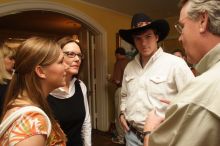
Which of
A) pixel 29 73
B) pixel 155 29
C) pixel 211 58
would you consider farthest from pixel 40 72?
pixel 155 29

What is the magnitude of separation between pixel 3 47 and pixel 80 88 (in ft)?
3.51

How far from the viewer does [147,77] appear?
1.81 metres

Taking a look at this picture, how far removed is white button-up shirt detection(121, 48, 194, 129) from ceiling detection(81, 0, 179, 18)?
3037 mm

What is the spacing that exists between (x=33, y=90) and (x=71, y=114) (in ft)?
1.92

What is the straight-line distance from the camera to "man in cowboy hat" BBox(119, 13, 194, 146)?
171cm

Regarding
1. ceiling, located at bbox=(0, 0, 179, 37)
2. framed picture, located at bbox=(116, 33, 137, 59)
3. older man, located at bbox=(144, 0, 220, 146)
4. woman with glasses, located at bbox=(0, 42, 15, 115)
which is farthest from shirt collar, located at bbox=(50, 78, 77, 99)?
framed picture, located at bbox=(116, 33, 137, 59)

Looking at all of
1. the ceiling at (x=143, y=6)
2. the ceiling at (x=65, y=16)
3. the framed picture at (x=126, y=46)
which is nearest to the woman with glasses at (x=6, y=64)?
the ceiling at (x=65, y=16)

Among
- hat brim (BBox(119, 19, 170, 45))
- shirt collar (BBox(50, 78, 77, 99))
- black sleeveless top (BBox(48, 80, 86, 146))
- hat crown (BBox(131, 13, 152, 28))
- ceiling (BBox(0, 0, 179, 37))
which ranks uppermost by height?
ceiling (BBox(0, 0, 179, 37))

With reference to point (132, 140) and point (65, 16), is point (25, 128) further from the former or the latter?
point (65, 16)

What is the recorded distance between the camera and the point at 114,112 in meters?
5.48

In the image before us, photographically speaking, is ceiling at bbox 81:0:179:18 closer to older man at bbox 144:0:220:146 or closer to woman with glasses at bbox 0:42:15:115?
woman with glasses at bbox 0:42:15:115

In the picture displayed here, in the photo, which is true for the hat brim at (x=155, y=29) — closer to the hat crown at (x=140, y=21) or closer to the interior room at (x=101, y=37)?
the hat crown at (x=140, y=21)

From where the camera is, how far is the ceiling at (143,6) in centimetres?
471

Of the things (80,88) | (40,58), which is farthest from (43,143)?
(80,88)
